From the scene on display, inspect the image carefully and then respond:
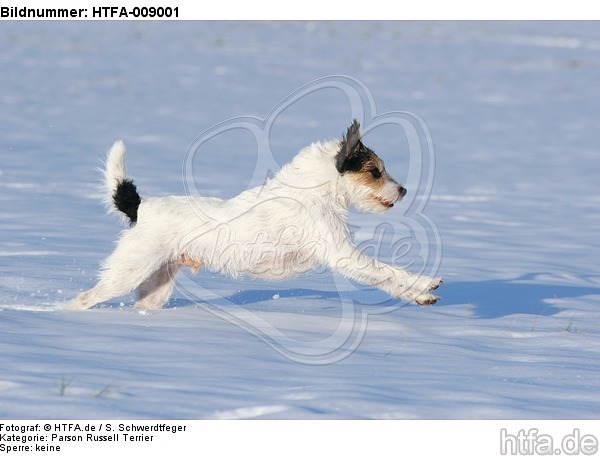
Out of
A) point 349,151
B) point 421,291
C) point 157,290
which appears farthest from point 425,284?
point 157,290

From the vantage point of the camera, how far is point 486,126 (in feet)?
56.3

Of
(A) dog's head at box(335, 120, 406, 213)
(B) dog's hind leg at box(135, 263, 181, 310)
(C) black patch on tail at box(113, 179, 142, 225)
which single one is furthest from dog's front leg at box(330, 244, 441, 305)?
(C) black patch on tail at box(113, 179, 142, 225)

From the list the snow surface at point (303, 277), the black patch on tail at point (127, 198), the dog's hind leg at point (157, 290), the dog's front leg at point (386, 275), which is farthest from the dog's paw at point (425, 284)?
the black patch on tail at point (127, 198)

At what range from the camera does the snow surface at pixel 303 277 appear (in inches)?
158

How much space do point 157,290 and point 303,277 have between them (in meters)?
1.59

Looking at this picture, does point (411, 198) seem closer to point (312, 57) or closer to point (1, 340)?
point (1, 340)

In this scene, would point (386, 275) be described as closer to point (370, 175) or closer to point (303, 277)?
point (370, 175)

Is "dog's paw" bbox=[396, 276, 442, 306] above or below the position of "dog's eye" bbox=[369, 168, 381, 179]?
below

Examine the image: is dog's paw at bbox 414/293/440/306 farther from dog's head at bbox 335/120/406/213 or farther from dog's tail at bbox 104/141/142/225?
dog's tail at bbox 104/141/142/225

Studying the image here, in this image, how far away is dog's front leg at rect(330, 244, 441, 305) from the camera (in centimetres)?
554

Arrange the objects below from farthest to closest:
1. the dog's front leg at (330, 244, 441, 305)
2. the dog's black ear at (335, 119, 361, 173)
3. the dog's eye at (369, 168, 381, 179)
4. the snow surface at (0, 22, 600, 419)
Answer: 1. the dog's eye at (369, 168, 381, 179)
2. the dog's black ear at (335, 119, 361, 173)
3. the dog's front leg at (330, 244, 441, 305)
4. the snow surface at (0, 22, 600, 419)

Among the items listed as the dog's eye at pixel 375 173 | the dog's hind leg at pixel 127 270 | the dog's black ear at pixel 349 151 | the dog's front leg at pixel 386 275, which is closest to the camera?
the dog's hind leg at pixel 127 270

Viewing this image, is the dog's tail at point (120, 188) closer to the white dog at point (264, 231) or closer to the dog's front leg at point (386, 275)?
the white dog at point (264, 231)
